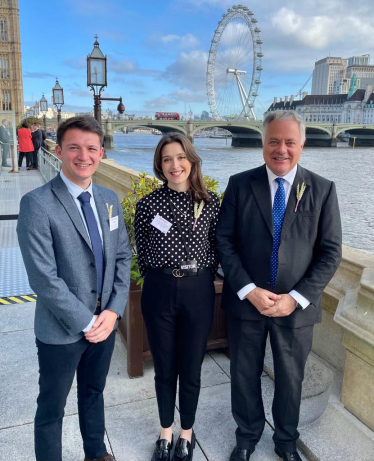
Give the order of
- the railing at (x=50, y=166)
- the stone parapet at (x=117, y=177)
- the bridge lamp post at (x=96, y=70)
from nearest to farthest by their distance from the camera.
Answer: the stone parapet at (x=117, y=177) → the railing at (x=50, y=166) → the bridge lamp post at (x=96, y=70)

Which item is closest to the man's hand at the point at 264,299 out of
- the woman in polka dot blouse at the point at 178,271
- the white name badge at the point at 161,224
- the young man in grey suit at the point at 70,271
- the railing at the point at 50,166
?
the woman in polka dot blouse at the point at 178,271

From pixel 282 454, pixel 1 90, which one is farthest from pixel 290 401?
pixel 1 90

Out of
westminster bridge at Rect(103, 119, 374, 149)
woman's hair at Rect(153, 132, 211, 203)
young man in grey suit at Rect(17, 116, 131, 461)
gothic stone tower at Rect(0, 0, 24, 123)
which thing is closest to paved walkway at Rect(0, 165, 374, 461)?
young man in grey suit at Rect(17, 116, 131, 461)

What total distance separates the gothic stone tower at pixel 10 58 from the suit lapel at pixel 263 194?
86.1m

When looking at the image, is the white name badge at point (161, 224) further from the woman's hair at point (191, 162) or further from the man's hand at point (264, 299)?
the man's hand at point (264, 299)

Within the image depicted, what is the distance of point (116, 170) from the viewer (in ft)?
28.4

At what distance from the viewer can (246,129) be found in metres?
63.4

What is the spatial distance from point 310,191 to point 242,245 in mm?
419

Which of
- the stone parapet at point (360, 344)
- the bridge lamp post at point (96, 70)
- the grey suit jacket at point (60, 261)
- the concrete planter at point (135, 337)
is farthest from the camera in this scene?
the bridge lamp post at point (96, 70)

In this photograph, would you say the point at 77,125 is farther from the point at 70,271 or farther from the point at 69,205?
the point at 70,271

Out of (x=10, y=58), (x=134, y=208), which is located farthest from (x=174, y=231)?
(x=10, y=58)

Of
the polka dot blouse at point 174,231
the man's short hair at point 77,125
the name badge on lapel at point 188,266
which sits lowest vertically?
the name badge on lapel at point 188,266

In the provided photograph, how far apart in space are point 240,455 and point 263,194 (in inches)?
52.9

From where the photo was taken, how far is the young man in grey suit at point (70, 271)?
180cm
